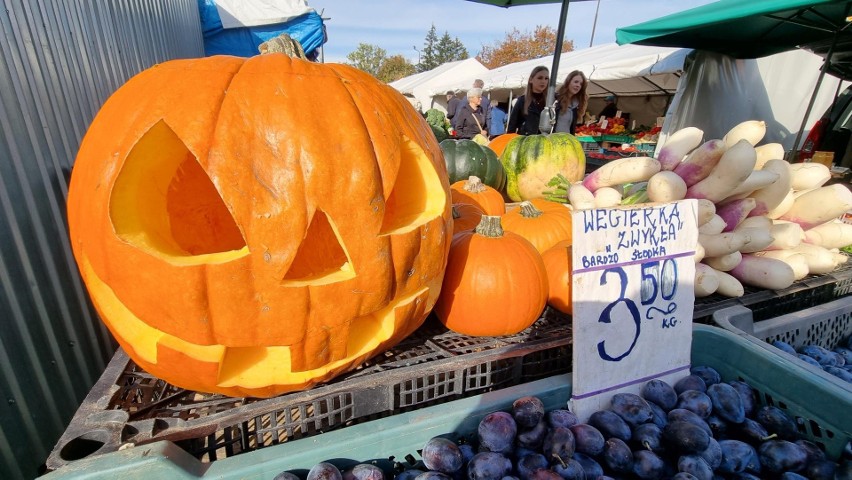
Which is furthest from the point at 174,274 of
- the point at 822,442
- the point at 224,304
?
the point at 822,442

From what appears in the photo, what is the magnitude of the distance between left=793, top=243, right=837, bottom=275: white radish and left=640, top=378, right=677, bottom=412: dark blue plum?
45.3 inches

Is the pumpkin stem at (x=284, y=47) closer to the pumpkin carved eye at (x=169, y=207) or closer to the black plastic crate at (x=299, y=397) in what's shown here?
the pumpkin carved eye at (x=169, y=207)

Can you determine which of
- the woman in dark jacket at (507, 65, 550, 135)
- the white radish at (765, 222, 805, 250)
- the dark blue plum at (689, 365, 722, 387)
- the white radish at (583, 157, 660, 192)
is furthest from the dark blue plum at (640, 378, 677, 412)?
the woman in dark jacket at (507, 65, 550, 135)

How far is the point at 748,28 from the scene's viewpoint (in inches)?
188

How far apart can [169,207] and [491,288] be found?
2.91 feet

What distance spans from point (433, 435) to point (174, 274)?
640mm

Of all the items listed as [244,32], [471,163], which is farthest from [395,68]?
[471,163]

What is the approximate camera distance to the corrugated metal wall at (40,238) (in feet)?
3.32

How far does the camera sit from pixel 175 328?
824 mm

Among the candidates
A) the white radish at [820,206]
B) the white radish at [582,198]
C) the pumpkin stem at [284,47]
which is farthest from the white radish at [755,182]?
the pumpkin stem at [284,47]

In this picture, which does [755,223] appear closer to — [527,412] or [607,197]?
[607,197]

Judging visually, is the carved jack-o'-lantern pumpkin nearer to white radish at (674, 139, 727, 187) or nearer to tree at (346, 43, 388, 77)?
white radish at (674, 139, 727, 187)

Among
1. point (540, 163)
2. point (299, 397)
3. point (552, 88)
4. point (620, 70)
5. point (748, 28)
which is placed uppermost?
point (748, 28)

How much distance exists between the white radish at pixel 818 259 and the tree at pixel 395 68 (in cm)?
4047
